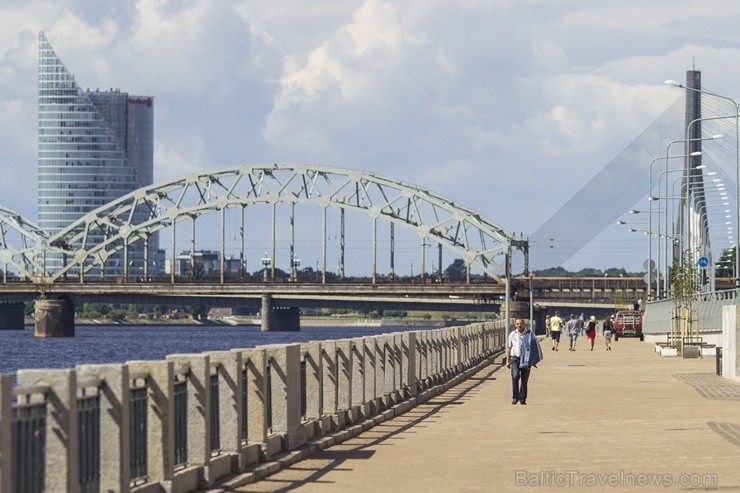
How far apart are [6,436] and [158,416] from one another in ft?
13.7

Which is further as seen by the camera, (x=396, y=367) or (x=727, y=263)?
(x=727, y=263)

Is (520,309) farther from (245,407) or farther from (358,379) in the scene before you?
(245,407)

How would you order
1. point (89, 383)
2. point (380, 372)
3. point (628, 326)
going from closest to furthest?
point (89, 383) → point (380, 372) → point (628, 326)

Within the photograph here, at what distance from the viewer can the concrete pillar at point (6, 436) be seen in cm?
1249

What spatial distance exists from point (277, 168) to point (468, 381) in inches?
5580

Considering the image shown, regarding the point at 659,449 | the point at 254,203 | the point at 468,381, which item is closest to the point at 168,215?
the point at 254,203

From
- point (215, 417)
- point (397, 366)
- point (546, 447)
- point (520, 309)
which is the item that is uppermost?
point (520, 309)

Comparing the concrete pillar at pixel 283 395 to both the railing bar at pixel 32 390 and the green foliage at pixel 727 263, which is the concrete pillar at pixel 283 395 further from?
the green foliage at pixel 727 263

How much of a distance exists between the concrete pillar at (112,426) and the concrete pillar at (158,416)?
1.07 m

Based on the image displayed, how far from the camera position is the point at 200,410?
18.3 metres

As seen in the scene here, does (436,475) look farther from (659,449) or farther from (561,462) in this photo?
(659,449)

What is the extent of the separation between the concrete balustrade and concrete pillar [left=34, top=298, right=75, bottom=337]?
499 feet

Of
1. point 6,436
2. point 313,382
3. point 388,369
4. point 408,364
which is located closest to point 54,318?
point 408,364

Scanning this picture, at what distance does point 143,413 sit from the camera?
16734 millimetres
